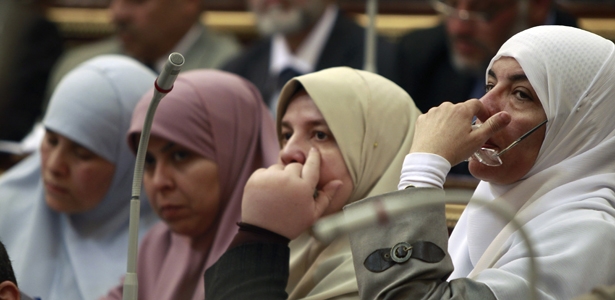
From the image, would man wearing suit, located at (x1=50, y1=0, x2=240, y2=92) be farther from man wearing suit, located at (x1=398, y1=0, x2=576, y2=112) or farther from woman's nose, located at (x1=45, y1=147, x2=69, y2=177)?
woman's nose, located at (x1=45, y1=147, x2=69, y2=177)

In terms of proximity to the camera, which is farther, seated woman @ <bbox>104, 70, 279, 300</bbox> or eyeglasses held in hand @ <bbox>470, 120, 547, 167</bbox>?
seated woman @ <bbox>104, 70, 279, 300</bbox>

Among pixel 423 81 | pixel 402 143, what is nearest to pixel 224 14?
pixel 423 81

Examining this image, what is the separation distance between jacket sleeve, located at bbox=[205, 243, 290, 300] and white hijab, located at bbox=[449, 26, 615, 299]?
1.43ft

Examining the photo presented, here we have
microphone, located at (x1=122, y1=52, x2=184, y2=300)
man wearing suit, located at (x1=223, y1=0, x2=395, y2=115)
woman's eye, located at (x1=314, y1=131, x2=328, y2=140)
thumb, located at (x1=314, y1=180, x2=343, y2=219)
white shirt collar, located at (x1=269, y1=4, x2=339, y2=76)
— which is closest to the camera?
microphone, located at (x1=122, y1=52, x2=184, y2=300)

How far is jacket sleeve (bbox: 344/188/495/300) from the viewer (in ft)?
5.12

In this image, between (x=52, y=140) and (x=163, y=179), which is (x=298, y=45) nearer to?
(x=52, y=140)

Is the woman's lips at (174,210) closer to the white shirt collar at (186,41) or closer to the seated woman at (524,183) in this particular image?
the seated woman at (524,183)

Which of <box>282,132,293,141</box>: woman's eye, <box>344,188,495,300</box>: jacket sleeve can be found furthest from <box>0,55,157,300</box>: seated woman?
<box>344,188,495,300</box>: jacket sleeve

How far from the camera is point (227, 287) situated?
187 centimetres

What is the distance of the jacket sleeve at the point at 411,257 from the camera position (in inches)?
61.5

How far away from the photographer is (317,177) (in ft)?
6.54

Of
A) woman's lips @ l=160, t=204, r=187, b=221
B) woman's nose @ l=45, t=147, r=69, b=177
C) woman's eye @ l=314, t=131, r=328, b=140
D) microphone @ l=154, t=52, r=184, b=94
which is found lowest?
woman's nose @ l=45, t=147, r=69, b=177

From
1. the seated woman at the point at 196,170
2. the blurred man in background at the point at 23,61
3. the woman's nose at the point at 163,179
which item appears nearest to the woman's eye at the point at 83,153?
the seated woman at the point at 196,170

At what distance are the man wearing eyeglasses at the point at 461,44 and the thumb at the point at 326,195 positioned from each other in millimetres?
1399
